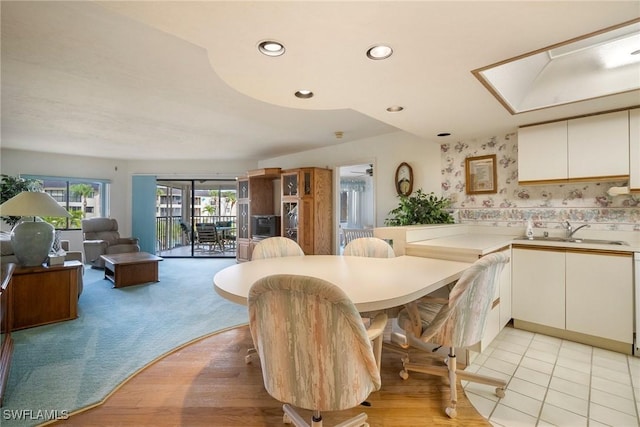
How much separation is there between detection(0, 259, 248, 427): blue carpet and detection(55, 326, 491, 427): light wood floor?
166 mm

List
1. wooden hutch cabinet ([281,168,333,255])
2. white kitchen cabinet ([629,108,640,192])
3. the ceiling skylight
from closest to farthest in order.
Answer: the ceiling skylight
white kitchen cabinet ([629,108,640,192])
wooden hutch cabinet ([281,168,333,255])

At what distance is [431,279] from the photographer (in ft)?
4.86

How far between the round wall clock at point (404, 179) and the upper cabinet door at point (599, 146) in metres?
1.67

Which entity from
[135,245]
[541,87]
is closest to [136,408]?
[541,87]

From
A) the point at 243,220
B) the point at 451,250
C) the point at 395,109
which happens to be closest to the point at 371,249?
the point at 451,250

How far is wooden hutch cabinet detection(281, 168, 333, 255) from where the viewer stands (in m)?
4.70

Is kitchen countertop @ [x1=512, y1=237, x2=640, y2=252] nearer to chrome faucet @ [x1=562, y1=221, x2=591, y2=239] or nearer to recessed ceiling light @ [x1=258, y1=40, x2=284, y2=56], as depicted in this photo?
chrome faucet @ [x1=562, y1=221, x2=591, y2=239]

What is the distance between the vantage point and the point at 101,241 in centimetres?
524

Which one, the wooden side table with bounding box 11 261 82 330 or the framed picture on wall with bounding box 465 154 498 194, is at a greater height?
the framed picture on wall with bounding box 465 154 498 194

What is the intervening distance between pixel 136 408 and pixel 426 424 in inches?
64.1

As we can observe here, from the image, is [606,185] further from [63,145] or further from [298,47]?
[63,145]

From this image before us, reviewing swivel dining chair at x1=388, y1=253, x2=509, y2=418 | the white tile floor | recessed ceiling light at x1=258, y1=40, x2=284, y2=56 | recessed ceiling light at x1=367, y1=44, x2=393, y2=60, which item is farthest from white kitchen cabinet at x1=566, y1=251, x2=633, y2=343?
recessed ceiling light at x1=258, y1=40, x2=284, y2=56

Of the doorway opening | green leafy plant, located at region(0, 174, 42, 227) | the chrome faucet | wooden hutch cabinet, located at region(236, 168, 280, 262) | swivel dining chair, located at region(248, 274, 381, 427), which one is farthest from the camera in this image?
the doorway opening

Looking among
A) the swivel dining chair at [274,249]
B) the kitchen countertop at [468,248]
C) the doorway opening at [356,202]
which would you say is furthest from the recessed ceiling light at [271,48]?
the doorway opening at [356,202]
